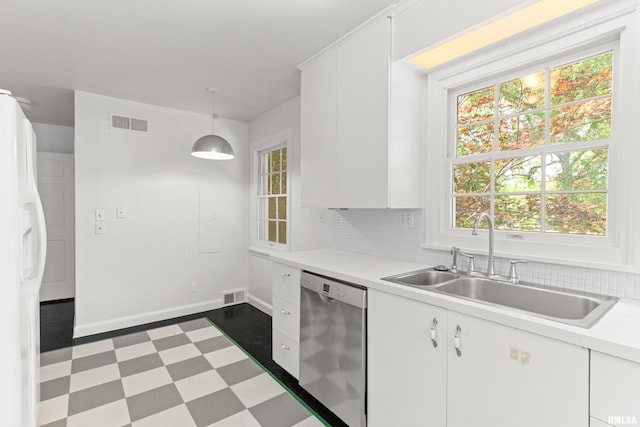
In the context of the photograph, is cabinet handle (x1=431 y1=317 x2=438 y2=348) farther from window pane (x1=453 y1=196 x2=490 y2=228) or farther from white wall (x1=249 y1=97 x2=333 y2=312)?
white wall (x1=249 y1=97 x2=333 y2=312)

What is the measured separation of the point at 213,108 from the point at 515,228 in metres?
3.36

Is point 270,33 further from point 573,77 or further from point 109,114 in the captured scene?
point 109,114

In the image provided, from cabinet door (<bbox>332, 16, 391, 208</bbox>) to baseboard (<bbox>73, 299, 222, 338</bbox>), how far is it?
8.53 ft

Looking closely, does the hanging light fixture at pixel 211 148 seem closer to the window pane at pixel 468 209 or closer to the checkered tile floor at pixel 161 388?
the checkered tile floor at pixel 161 388

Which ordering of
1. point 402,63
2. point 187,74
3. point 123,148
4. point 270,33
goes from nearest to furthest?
point 402,63 < point 270,33 < point 187,74 < point 123,148

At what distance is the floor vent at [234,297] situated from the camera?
412 cm

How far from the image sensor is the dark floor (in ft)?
7.85

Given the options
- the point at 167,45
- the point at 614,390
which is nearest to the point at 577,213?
the point at 614,390

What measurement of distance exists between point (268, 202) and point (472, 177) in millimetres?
2723

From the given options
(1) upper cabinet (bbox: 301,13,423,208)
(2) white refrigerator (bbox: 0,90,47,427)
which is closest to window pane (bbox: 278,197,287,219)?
(1) upper cabinet (bbox: 301,13,423,208)

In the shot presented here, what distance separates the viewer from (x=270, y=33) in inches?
84.1

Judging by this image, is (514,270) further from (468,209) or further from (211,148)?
(211,148)

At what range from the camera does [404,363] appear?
1.52m

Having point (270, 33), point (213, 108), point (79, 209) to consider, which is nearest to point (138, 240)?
point (79, 209)
